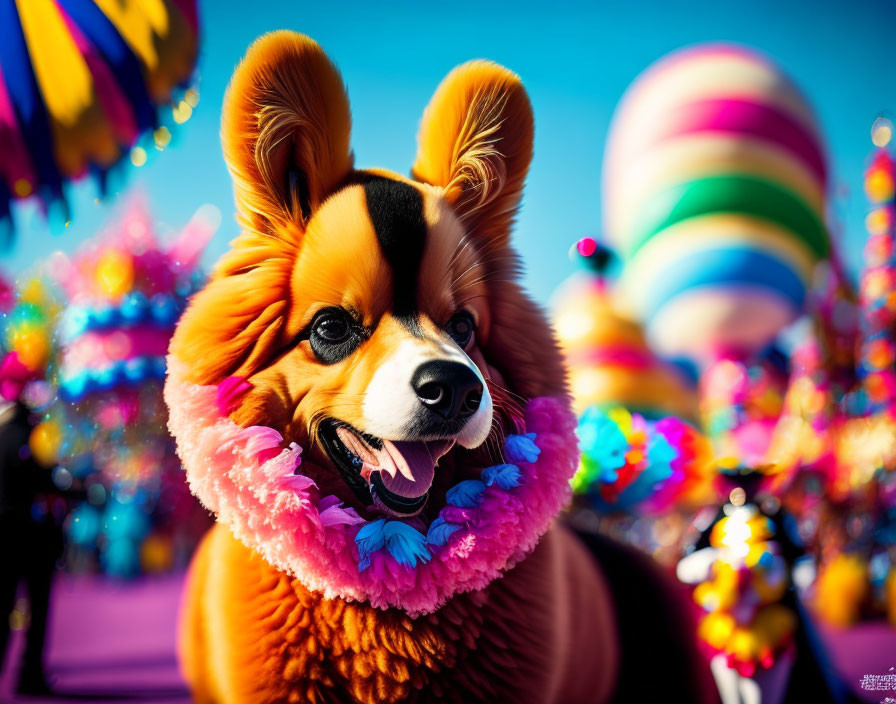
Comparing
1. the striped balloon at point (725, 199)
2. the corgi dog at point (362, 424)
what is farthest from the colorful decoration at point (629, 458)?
the striped balloon at point (725, 199)

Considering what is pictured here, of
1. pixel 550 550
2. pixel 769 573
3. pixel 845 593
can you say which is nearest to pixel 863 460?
pixel 845 593

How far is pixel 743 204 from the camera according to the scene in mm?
7258

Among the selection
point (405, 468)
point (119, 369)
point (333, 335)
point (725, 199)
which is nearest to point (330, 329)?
point (333, 335)

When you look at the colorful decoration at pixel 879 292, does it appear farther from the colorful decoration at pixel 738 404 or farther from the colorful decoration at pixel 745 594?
the colorful decoration at pixel 745 594

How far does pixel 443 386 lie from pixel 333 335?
0.98ft

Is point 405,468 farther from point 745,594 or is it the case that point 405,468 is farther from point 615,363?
point 615,363

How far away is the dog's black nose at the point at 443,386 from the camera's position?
4.36ft

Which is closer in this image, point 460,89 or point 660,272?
point 460,89

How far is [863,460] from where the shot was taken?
220 inches

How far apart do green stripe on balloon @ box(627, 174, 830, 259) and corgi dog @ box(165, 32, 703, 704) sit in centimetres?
Result: 633

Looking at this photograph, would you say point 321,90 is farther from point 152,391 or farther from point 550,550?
point 152,391

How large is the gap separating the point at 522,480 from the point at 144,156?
7.08 ft

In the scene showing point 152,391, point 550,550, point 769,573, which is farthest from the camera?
point 152,391

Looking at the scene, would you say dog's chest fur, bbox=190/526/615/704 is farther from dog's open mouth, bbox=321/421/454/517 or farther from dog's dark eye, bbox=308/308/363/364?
dog's dark eye, bbox=308/308/363/364
